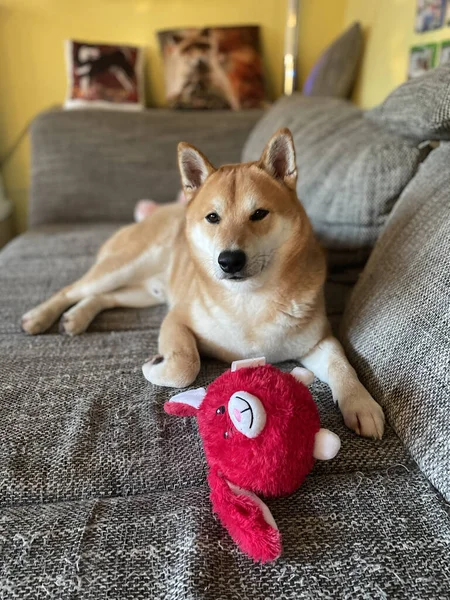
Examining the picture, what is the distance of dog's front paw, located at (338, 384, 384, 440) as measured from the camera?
90 centimetres

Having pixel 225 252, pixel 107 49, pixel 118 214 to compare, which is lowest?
pixel 118 214

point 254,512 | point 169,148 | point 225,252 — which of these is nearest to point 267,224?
point 225,252

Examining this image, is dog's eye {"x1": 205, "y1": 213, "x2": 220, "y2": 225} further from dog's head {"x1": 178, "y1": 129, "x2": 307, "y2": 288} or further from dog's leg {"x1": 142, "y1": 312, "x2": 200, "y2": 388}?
dog's leg {"x1": 142, "y1": 312, "x2": 200, "y2": 388}

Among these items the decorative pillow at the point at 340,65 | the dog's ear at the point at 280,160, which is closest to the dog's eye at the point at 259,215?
the dog's ear at the point at 280,160

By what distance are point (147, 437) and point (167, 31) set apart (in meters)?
2.62

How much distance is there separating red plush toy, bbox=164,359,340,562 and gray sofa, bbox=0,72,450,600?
0.05 metres

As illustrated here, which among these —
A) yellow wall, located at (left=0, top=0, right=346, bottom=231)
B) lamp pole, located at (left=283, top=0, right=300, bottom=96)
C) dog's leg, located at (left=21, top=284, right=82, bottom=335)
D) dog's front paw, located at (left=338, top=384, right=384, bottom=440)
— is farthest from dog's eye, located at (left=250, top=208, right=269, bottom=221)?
yellow wall, located at (left=0, top=0, right=346, bottom=231)

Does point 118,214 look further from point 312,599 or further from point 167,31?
point 312,599

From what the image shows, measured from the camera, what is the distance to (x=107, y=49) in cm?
267

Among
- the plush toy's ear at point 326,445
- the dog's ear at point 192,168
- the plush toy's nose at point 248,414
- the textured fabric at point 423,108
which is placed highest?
the textured fabric at point 423,108

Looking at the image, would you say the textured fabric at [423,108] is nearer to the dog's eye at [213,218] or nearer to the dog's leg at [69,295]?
the dog's eye at [213,218]

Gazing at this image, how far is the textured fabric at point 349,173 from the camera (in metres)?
1.38

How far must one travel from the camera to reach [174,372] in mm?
1062

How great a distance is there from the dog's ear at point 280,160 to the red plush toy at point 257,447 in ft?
1.88
